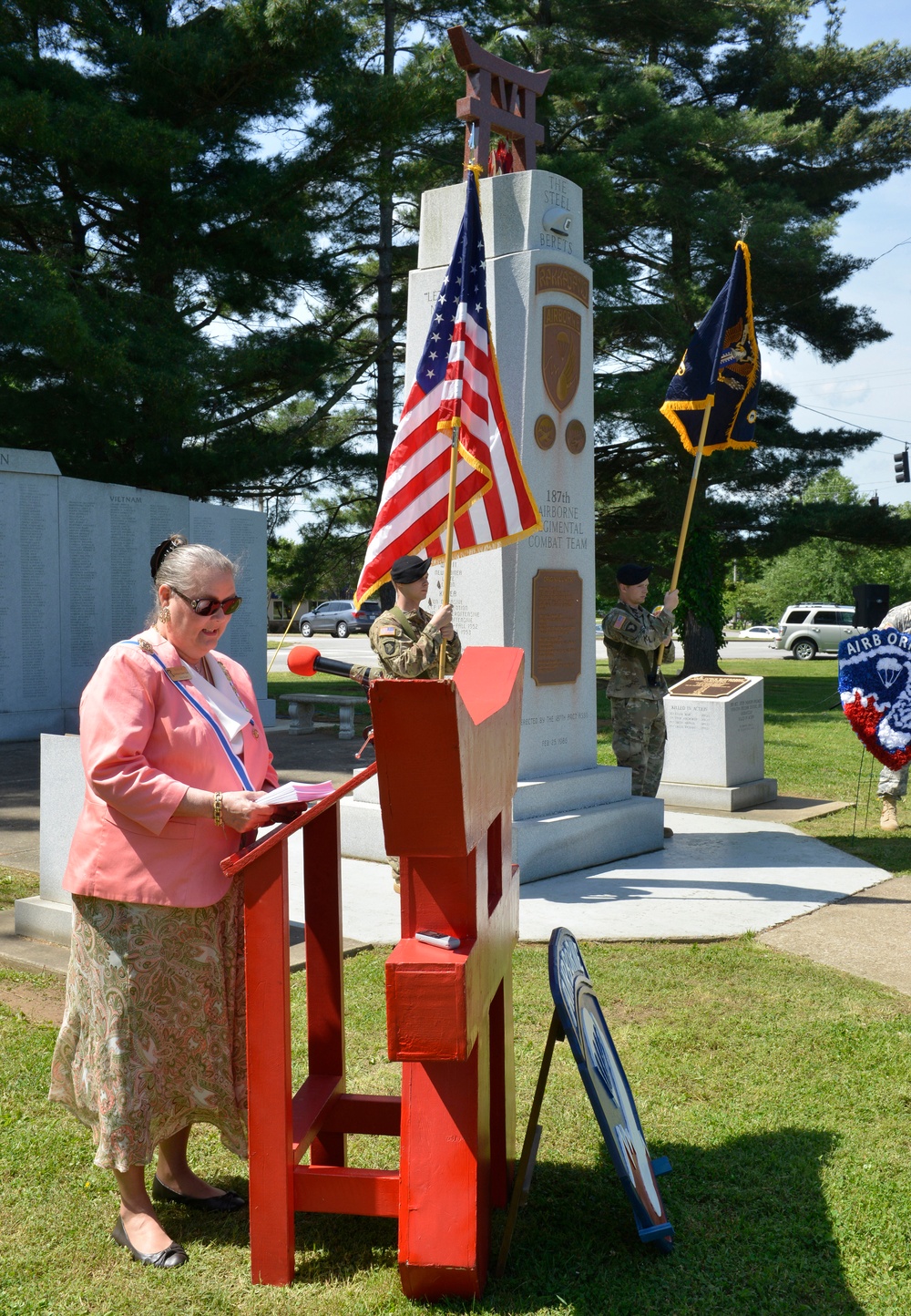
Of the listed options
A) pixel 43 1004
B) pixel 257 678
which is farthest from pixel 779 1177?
pixel 257 678

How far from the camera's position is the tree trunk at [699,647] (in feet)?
73.7

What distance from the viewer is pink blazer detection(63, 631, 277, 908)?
2.73 metres

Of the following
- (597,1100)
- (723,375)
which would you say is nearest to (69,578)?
(723,375)

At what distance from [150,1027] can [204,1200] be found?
0.63 metres

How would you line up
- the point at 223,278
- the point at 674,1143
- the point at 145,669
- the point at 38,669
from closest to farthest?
the point at 145,669 < the point at 674,1143 < the point at 38,669 < the point at 223,278

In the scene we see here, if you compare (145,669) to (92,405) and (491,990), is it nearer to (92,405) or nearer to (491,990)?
(491,990)

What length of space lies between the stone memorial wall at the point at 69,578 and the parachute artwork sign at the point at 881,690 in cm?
808

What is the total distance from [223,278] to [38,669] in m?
6.83

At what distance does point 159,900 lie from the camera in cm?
279

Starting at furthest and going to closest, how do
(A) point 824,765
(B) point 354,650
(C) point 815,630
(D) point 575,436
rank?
(C) point 815,630 < (B) point 354,650 < (A) point 824,765 < (D) point 575,436

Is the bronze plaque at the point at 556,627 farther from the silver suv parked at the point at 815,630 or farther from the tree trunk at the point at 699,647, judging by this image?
the silver suv parked at the point at 815,630

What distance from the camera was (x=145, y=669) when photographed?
9.25 feet

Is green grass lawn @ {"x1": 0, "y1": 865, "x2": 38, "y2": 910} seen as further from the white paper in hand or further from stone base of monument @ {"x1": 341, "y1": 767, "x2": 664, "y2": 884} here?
the white paper in hand

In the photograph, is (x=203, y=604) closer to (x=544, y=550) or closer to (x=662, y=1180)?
(x=662, y=1180)
